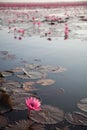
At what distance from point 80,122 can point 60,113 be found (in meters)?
0.20

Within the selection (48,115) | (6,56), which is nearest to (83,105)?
(48,115)

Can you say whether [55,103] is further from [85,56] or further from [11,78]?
[85,56]

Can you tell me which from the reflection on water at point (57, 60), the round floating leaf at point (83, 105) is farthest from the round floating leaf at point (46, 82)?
Result: the round floating leaf at point (83, 105)

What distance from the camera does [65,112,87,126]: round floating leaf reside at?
6.79 ft

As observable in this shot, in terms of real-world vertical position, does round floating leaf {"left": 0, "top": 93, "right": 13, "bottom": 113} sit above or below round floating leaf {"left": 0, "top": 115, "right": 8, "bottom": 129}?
above

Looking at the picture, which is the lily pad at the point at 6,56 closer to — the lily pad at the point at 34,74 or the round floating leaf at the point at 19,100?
the lily pad at the point at 34,74

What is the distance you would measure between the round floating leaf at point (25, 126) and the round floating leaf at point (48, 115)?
56mm

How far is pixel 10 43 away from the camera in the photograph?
18.3ft

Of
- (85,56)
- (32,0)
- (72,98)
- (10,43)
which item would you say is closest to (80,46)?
(85,56)

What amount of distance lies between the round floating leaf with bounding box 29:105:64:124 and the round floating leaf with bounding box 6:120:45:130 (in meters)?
0.06

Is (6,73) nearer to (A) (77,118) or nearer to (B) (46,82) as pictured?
(B) (46,82)

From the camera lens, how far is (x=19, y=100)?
244 cm

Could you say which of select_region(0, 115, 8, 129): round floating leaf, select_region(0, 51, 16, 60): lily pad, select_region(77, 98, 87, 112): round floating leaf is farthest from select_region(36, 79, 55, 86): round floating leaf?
select_region(0, 51, 16, 60): lily pad

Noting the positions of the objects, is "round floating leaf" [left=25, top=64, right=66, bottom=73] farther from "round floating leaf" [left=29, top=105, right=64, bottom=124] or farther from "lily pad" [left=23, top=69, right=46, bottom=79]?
"round floating leaf" [left=29, top=105, right=64, bottom=124]
